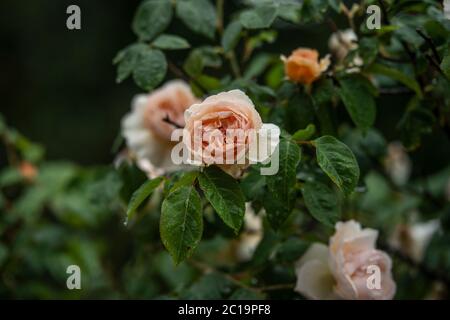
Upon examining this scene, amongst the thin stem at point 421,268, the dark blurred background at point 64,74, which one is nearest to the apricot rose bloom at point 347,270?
the thin stem at point 421,268

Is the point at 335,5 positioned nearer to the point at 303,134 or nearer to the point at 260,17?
the point at 260,17

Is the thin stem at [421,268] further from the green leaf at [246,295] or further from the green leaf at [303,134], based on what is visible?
the green leaf at [303,134]

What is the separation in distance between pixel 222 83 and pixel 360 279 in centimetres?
35

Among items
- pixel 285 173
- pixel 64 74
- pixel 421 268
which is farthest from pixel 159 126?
pixel 64 74

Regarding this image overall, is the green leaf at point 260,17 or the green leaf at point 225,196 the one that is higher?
the green leaf at point 260,17

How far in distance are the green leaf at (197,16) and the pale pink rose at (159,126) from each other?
11 centimetres

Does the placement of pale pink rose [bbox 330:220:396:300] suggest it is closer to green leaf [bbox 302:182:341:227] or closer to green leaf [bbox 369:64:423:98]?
green leaf [bbox 302:182:341:227]

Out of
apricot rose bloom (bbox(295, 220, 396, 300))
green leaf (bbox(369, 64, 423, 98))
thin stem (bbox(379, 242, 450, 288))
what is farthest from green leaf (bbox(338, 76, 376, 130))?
thin stem (bbox(379, 242, 450, 288))

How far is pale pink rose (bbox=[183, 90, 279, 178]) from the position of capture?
651 millimetres

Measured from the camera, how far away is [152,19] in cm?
92

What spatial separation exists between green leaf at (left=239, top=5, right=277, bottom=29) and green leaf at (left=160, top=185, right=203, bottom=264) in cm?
30

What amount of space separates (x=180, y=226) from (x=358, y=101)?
1.06 ft

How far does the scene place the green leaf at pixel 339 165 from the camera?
0.66m
